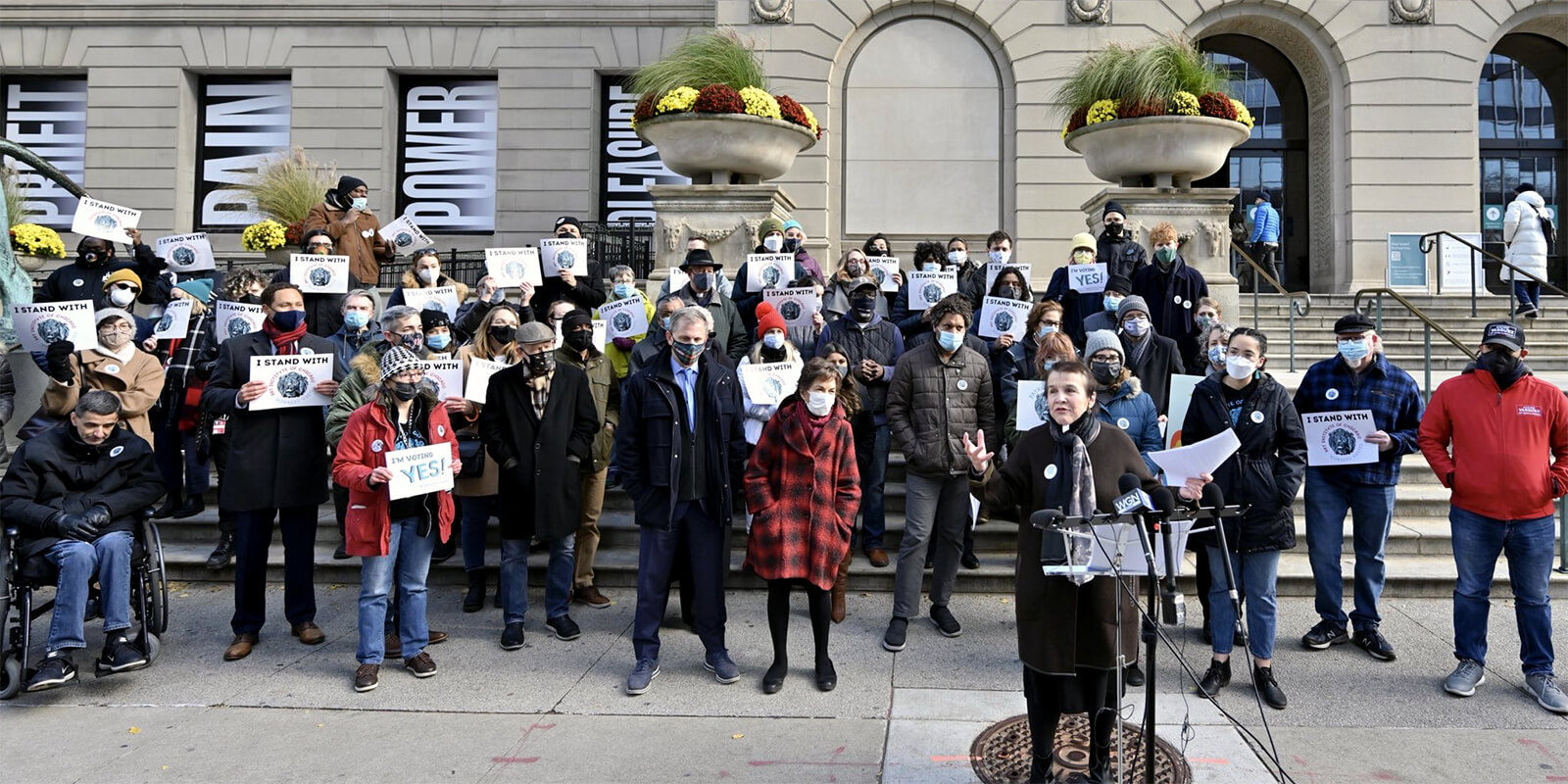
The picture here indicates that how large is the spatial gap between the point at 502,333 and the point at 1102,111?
794 centimetres

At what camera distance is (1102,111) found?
11.8 metres

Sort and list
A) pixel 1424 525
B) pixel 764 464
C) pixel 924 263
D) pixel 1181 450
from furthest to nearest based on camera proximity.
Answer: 1. pixel 924 263
2. pixel 1424 525
3. pixel 764 464
4. pixel 1181 450

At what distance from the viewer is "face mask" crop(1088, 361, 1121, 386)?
6.21 m

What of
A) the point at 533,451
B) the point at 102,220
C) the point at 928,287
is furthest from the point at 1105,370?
the point at 102,220

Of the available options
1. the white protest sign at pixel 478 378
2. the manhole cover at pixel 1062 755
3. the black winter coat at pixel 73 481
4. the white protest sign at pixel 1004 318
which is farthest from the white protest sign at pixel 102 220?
the manhole cover at pixel 1062 755

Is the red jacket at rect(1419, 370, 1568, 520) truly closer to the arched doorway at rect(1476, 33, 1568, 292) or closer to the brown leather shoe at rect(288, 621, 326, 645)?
the brown leather shoe at rect(288, 621, 326, 645)

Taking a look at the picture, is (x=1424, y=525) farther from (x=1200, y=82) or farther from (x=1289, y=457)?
(x=1200, y=82)

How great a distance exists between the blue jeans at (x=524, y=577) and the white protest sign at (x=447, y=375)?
1062mm

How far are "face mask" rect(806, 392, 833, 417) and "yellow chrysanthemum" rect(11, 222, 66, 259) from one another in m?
12.3

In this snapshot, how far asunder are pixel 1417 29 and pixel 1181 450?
17943mm

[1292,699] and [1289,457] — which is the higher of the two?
[1289,457]

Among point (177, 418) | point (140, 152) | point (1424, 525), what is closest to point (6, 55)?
point (140, 152)

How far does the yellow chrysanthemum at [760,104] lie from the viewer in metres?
11.4

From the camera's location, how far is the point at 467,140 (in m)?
22.2
